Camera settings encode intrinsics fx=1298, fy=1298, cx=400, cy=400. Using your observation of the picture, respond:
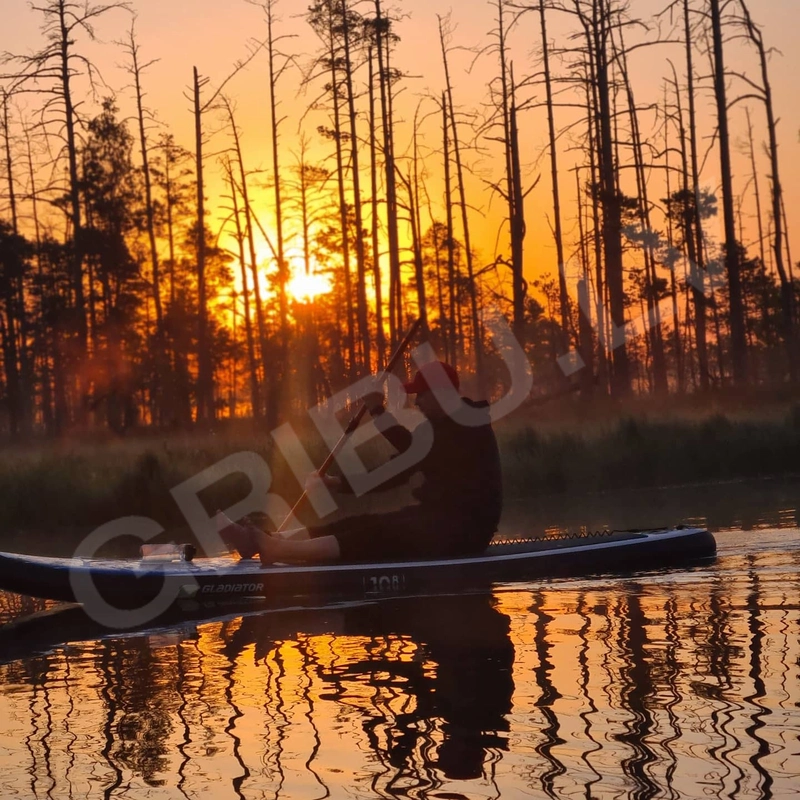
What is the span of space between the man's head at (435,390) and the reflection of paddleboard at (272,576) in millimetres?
1230

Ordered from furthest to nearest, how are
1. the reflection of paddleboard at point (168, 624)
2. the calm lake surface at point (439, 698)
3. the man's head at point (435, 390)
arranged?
1. the man's head at point (435, 390)
2. the reflection of paddleboard at point (168, 624)
3. the calm lake surface at point (439, 698)

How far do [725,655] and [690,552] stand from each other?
360 centimetres

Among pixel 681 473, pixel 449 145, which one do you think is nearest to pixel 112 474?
pixel 681 473

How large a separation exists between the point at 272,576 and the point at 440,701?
370 cm

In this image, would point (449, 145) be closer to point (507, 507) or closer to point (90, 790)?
point (507, 507)

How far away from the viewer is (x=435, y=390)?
9.05 m

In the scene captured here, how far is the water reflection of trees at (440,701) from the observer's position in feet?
15.9

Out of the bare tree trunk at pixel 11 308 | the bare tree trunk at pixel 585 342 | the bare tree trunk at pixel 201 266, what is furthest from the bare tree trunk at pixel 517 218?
the bare tree trunk at pixel 11 308

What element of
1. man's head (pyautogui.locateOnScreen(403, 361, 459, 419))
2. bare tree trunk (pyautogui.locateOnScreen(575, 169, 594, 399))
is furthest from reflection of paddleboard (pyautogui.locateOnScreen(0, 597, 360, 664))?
bare tree trunk (pyautogui.locateOnScreen(575, 169, 594, 399))

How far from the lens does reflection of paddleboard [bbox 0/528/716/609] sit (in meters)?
9.35

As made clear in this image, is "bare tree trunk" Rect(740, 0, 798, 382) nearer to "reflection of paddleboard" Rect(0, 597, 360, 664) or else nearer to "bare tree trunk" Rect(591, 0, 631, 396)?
"bare tree trunk" Rect(591, 0, 631, 396)

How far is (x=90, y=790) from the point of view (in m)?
4.94

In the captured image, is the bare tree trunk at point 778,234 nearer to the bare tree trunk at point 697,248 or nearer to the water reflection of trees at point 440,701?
the bare tree trunk at point 697,248

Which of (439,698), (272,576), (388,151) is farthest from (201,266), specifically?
(439,698)
